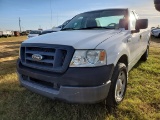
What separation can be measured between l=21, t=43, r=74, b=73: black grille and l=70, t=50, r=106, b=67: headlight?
79 mm

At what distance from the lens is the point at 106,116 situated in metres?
2.89

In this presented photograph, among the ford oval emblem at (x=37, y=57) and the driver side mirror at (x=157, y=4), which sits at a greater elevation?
the driver side mirror at (x=157, y=4)

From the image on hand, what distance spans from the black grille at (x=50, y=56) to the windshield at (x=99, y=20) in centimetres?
143

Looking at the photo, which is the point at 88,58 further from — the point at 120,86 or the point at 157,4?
the point at 157,4

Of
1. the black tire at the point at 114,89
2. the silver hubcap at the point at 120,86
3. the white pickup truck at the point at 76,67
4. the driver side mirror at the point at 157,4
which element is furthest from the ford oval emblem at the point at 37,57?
the driver side mirror at the point at 157,4

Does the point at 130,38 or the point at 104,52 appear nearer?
the point at 104,52

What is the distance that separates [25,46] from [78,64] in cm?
109

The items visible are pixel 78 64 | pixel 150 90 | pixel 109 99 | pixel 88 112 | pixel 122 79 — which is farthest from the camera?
pixel 150 90

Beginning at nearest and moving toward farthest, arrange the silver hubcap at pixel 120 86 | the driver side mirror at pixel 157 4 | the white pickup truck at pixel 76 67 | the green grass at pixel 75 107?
the driver side mirror at pixel 157 4, the white pickup truck at pixel 76 67, the green grass at pixel 75 107, the silver hubcap at pixel 120 86

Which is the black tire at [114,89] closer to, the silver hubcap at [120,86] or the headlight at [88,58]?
the silver hubcap at [120,86]

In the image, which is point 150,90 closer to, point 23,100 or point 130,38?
point 130,38

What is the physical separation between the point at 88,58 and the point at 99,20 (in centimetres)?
184

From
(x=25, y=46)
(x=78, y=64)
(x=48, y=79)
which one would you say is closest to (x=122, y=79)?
(x=78, y=64)

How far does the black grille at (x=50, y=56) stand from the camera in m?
2.49
